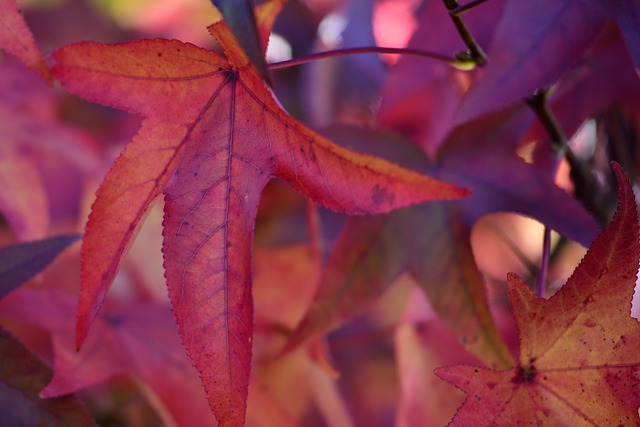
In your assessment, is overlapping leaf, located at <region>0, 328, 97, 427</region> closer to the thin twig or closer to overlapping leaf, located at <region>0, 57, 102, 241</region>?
overlapping leaf, located at <region>0, 57, 102, 241</region>

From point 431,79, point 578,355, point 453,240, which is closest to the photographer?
point 578,355

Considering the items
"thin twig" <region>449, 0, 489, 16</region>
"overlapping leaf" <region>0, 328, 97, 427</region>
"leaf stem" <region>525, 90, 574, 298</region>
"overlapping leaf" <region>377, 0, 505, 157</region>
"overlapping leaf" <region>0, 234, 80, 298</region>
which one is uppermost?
"overlapping leaf" <region>377, 0, 505, 157</region>

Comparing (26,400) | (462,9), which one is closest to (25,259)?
(26,400)

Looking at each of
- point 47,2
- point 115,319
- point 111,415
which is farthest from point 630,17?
point 47,2

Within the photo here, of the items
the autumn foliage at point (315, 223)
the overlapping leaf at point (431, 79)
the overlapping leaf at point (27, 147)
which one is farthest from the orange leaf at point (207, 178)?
the overlapping leaf at point (27, 147)

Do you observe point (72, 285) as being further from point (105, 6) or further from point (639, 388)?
point (105, 6)

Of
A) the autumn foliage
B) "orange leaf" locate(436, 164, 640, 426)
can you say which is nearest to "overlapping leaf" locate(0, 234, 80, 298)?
the autumn foliage

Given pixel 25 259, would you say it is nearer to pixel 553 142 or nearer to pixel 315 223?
pixel 315 223

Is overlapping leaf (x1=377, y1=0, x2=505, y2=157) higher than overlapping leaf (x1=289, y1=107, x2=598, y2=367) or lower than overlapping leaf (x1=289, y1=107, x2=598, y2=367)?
higher
